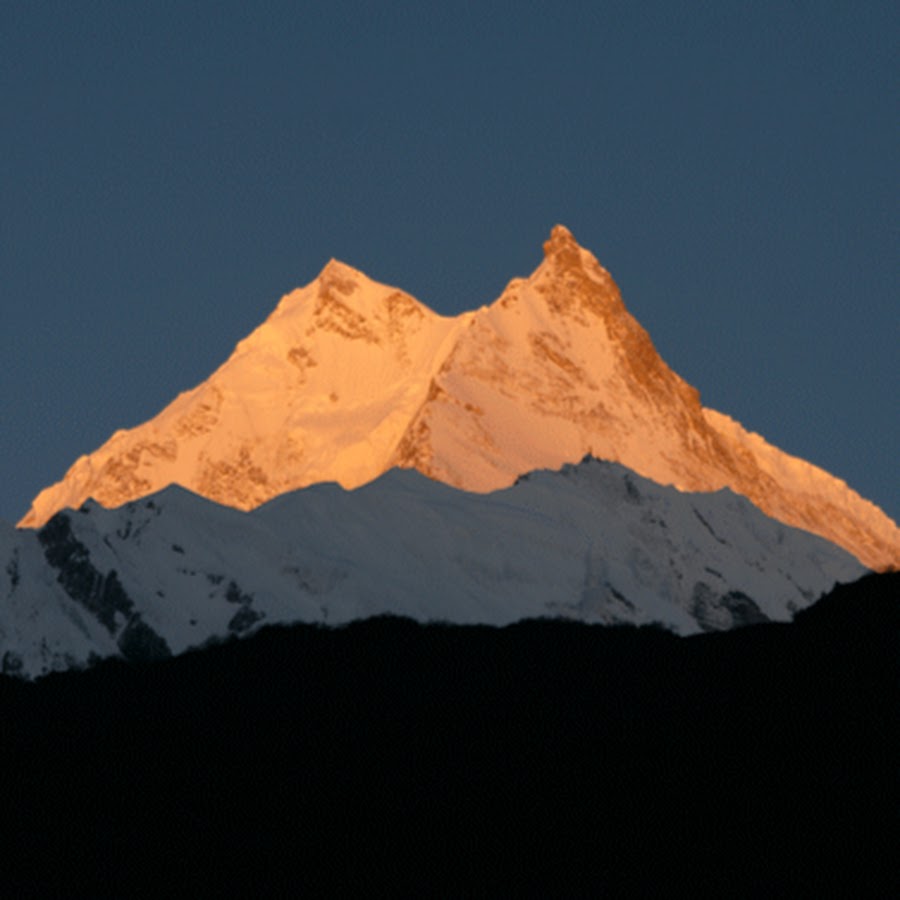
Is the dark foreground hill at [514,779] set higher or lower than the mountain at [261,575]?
lower

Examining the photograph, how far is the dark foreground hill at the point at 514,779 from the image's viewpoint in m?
64.0

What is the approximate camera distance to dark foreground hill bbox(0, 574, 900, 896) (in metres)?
64.0

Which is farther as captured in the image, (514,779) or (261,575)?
(261,575)

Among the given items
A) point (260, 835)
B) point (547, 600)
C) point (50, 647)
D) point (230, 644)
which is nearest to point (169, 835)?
point (260, 835)

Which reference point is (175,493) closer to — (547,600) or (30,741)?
(547,600)

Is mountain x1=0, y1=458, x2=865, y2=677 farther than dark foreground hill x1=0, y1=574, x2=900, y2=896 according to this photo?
Yes

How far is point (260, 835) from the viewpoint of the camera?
7781 centimetres

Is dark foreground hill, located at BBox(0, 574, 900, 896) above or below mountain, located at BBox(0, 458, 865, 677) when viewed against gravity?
below

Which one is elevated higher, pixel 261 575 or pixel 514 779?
pixel 261 575

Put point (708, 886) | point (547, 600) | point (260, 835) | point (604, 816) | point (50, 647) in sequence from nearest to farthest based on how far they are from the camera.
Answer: point (708, 886) → point (604, 816) → point (260, 835) → point (50, 647) → point (547, 600)

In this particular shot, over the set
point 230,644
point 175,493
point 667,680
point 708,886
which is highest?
point 175,493

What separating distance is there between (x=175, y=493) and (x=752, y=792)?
4805 inches

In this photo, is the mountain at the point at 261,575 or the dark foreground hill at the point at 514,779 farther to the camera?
the mountain at the point at 261,575

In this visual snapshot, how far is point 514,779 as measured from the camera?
75562 mm
